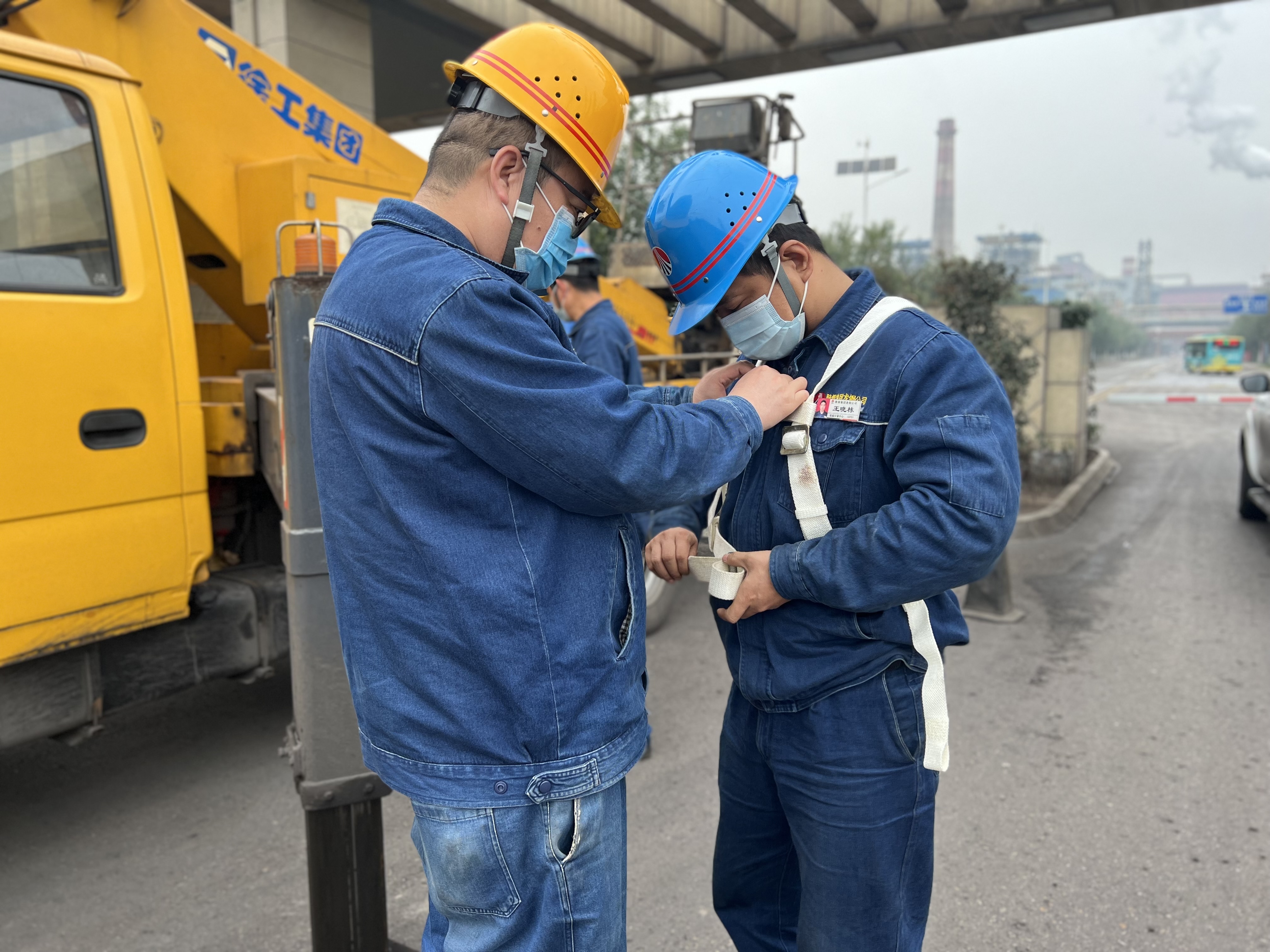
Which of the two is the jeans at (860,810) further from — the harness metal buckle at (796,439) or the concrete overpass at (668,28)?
the concrete overpass at (668,28)

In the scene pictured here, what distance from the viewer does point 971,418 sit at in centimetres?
163

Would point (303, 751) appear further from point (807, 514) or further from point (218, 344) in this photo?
point (218, 344)

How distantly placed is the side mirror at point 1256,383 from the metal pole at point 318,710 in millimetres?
8210

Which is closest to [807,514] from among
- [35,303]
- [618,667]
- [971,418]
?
[971,418]

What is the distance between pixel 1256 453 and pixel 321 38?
871 centimetres

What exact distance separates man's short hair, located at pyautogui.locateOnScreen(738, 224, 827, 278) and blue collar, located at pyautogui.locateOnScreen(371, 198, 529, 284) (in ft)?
1.79

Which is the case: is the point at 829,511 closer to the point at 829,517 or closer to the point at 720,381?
the point at 829,517

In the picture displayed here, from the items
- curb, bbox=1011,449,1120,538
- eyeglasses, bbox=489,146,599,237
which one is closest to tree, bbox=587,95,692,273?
eyeglasses, bbox=489,146,599,237

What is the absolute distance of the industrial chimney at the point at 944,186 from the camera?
139500 mm

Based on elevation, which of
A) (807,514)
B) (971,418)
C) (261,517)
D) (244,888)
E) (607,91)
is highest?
(607,91)

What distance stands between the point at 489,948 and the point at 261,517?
2.78 m

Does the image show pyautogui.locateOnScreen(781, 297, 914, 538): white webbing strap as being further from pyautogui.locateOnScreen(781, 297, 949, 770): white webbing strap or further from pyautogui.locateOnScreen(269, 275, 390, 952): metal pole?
pyautogui.locateOnScreen(269, 275, 390, 952): metal pole

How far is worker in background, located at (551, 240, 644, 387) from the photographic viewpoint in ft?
14.6

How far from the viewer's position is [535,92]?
4.77 ft
